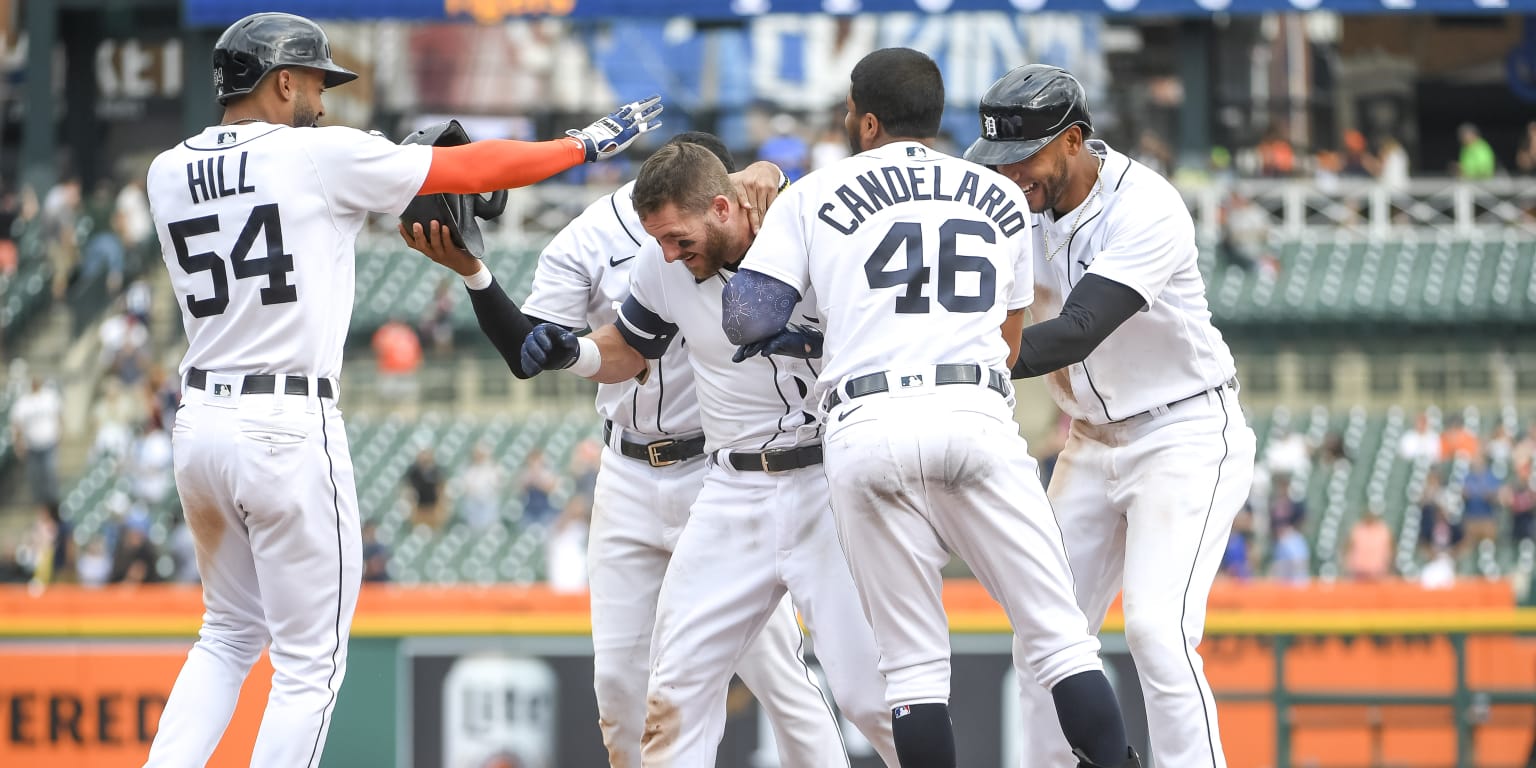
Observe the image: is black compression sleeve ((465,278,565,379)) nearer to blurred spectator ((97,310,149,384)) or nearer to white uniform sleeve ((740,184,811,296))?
white uniform sleeve ((740,184,811,296))

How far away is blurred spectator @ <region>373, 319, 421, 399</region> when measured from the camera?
65.4 ft

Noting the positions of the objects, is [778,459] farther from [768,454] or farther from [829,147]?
[829,147]

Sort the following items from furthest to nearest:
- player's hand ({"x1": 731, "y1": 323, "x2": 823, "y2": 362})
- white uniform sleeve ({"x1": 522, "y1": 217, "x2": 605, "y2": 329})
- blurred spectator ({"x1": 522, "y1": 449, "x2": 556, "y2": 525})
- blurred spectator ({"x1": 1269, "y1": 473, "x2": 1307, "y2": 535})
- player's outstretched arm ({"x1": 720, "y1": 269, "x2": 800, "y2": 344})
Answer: blurred spectator ({"x1": 522, "y1": 449, "x2": 556, "y2": 525}) < blurred spectator ({"x1": 1269, "y1": 473, "x2": 1307, "y2": 535}) < white uniform sleeve ({"x1": 522, "y1": 217, "x2": 605, "y2": 329}) < player's hand ({"x1": 731, "y1": 323, "x2": 823, "y2": 362}) < player's outstretched arm ({"x1": 720, "y1": 269, "x2": 800, "y2": 344})

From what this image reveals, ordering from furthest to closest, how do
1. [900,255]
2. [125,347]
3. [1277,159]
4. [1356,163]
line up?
[1356,163] < [1277,159] < [125,347] < [900,255]

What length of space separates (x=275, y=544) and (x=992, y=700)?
15.6 feet

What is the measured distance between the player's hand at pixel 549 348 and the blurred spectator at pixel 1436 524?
1254 cm

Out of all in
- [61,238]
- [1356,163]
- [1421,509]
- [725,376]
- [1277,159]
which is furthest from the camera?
[1356,163]

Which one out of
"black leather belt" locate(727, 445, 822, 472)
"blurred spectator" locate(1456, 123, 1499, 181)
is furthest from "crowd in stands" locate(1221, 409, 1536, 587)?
"black leather belt" locate(727, 445, 822, 472)

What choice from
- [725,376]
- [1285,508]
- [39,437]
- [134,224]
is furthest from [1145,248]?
[134,224]

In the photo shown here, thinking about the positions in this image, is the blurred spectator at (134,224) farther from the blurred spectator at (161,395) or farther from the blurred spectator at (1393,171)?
the blurred spectator at (1393,171)

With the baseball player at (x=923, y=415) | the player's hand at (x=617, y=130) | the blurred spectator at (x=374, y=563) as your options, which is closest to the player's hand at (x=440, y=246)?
the player's hand at (x=617, y=130)

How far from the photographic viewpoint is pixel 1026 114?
535 cm

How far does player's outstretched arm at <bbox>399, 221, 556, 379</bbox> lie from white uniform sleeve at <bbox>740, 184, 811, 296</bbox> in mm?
766

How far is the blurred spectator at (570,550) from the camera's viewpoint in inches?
591
